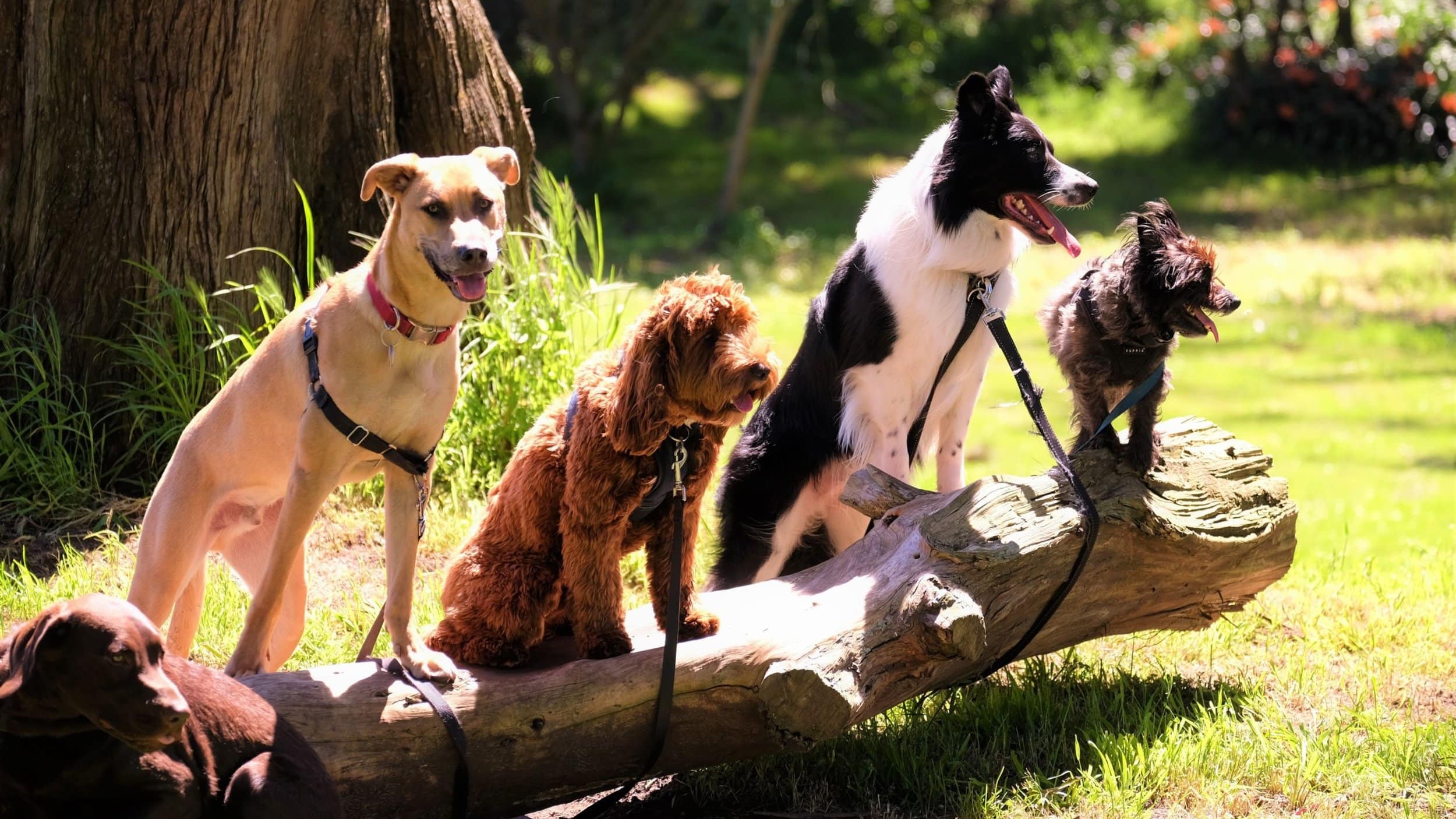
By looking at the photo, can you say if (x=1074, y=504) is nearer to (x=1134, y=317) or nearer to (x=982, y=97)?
(x=1134, y=317)

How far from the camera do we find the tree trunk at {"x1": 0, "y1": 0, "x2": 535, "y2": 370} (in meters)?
5.09

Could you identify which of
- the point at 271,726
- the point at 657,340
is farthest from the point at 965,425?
the point at 271,726

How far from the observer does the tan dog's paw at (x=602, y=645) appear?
132 inches

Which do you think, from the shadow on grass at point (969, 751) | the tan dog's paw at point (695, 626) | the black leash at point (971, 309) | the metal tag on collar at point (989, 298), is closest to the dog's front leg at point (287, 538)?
the tan dog's paw at point (695, 626)

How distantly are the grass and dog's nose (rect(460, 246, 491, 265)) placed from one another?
1.72m

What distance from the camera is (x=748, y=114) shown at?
13.2m

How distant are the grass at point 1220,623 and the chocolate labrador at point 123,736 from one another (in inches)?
60.3

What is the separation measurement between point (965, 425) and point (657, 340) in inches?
66.8

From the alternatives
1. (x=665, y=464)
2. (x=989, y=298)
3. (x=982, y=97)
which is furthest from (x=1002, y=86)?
(x=665, y=464)

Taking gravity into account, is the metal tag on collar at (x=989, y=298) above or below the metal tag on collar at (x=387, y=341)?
above

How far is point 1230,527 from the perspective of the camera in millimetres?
4152

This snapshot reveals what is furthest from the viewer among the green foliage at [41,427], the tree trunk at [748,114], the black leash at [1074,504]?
the tree trunk at [748,114]

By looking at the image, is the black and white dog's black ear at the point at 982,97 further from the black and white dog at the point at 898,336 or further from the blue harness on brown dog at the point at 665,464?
the blue harness on brown dog at the point at 665,464

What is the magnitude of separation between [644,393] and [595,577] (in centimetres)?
53
